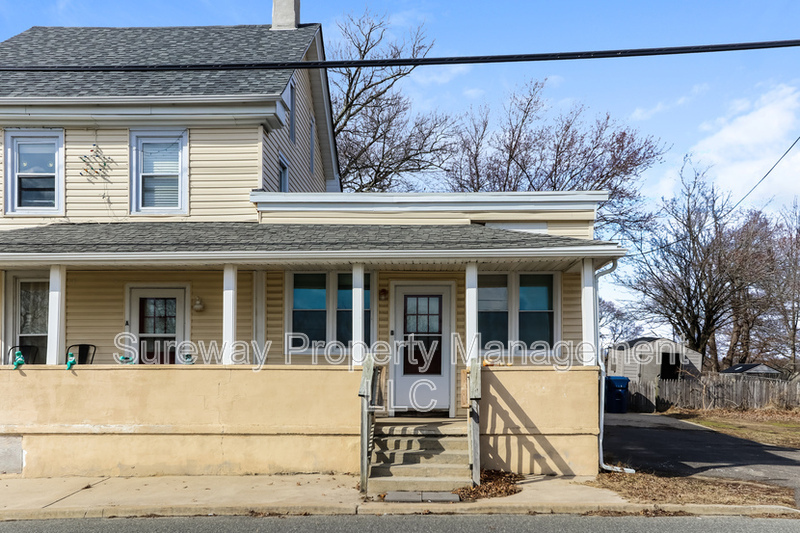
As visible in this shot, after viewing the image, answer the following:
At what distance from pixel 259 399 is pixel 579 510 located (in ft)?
14.3

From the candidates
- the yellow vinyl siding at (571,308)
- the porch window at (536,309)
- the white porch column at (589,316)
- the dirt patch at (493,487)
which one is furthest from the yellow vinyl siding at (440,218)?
the dirt patch at (493,487)

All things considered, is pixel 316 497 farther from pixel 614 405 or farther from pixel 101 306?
pixel 614 405

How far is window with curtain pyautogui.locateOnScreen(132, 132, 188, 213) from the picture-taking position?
12273mm

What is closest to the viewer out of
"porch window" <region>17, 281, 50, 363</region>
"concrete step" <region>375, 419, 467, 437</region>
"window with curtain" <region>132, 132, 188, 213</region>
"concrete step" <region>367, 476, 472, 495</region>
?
"concrete step" <region>367, 476, 472, 495</region>

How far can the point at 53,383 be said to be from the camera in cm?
954

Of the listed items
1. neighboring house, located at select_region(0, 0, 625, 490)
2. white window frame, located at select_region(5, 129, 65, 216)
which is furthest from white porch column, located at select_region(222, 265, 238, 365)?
white window frame, located at select_region(5, 129, 65, 216)

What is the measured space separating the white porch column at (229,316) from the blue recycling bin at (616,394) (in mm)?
13488

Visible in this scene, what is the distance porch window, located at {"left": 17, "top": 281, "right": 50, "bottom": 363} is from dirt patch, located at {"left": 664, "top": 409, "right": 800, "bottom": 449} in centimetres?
1338

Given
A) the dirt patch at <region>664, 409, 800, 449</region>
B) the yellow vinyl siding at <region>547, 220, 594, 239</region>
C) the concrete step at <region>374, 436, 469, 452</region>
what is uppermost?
the yellow vinyl siding at <region>547, 220, 594, 239</region>

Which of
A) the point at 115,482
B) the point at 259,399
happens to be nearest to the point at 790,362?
the point at 259,399

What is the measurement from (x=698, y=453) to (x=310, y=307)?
7.01 meters

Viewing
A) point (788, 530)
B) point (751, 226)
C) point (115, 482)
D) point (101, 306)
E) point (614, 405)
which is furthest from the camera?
point (751, 226)

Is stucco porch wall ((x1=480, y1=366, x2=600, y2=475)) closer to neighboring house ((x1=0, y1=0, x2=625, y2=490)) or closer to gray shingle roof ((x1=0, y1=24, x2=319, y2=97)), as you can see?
neighboring house ((x1=0, y1=0, x2=625, y2=490))

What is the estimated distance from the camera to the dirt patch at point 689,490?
7938 mm
